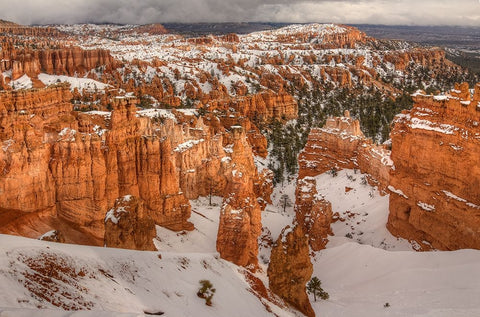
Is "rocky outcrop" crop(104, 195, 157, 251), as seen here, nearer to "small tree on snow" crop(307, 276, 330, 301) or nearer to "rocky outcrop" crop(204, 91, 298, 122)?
"small tree on snow" crop(307, 276, 330, 301)

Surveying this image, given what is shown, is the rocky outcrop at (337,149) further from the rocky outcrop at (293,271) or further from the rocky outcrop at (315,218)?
the rocky outcrop at (293,271)

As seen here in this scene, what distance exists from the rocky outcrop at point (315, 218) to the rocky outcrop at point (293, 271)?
970 centimetres

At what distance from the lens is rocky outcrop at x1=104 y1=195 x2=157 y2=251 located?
1634 cm

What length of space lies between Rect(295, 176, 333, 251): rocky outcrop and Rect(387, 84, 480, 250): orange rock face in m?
4.79

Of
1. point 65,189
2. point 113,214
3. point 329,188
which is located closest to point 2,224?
point 65,189

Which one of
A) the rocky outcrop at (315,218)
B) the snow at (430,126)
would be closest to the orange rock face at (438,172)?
the snow at (430,126)

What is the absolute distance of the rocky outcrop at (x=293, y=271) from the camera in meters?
18.0

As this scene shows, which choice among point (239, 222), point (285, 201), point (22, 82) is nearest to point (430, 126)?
point (239, 222)

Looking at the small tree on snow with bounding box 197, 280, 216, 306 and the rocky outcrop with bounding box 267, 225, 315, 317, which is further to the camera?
the rocky outcrop with bounding box 267, 225, 315, 317

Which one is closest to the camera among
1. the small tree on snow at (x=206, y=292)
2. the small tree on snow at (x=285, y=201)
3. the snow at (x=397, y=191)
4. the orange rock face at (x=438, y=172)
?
the small tree on snow at (x=206, y=292)

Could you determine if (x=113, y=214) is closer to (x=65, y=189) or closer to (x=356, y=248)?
(x=65, y=189)

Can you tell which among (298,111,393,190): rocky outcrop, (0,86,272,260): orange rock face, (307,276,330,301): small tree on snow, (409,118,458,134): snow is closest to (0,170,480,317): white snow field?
(307,276,330,301): small tree on snow

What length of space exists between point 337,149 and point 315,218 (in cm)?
1450

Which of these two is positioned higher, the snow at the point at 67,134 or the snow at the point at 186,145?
the snow at the point at 67,134
